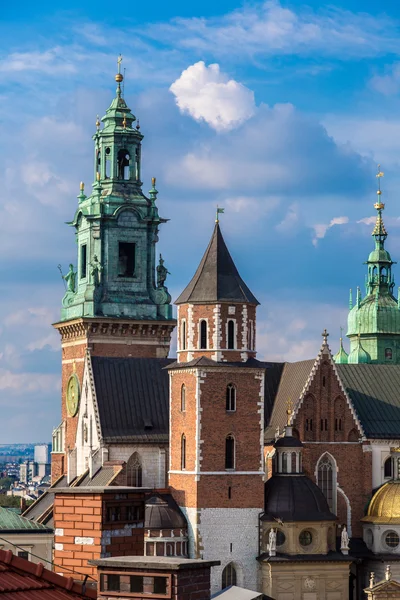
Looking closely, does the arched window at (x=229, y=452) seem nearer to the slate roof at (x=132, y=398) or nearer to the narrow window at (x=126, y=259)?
the slate roof at (x=132, y=398)

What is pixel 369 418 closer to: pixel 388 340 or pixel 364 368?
pixel 364 368

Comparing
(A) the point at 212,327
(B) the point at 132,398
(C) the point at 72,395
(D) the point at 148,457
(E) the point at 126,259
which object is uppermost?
(E) the point at 126,259

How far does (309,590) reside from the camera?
9200 cm

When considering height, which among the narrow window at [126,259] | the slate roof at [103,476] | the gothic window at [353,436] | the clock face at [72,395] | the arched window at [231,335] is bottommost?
the slate roof at [103,476]

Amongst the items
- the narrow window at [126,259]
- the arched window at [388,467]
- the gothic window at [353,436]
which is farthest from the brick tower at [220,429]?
the narrow window at [126,259]

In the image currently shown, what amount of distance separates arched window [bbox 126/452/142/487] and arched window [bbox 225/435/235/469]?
8730 mm

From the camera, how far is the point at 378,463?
103m

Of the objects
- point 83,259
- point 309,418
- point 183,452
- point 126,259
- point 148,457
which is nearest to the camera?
point 183,452

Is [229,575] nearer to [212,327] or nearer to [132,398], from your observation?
[212,327]

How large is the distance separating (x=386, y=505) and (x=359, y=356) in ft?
102

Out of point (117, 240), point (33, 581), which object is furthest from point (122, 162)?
point (33, 581)

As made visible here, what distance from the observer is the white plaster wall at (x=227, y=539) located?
3621 inches

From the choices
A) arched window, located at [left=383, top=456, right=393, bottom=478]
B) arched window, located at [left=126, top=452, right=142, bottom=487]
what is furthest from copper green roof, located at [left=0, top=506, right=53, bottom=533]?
arched window, located at [left=383, top=456, right=393, bottom=478]

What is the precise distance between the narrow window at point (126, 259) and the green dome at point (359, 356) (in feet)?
70.7
